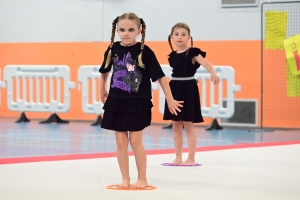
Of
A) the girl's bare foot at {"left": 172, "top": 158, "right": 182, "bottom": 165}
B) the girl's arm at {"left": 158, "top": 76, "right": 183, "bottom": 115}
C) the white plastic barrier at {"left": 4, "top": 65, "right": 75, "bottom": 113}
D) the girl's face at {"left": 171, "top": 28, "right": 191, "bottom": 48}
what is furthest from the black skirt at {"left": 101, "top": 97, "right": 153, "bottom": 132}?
the white plastic barrier at {"left": 4, "top": 65, "right": 75, "bottom": 113}

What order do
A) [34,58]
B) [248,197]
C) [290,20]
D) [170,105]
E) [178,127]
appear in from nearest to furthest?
1. [248,197]
2. [170,105]
3. [178,127]
4. [290,20]
5. [34,58]

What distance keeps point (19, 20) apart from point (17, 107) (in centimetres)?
183

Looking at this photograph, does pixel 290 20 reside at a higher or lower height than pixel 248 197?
higher

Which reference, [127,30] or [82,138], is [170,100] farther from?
[82,138]

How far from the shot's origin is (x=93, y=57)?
11852 mm

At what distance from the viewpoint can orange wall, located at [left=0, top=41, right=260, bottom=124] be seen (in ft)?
34.6

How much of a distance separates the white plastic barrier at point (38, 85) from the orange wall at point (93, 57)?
551 mm

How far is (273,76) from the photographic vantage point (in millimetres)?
10336

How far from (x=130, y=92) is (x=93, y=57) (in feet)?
24.5

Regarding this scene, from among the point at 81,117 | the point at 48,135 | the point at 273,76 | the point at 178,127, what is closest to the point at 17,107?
the point at 81,117

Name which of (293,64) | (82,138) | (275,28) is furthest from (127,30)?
(275,28)

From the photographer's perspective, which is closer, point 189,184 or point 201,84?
point 189,184

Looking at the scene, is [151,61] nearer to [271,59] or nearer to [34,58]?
[271,59]

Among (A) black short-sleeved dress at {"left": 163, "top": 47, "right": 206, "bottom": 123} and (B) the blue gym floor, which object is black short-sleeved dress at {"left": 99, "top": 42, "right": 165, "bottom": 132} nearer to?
(A) black short-sleeved dress at {"left": 163, "top": 47, "right": 206, "bottom": 123}
